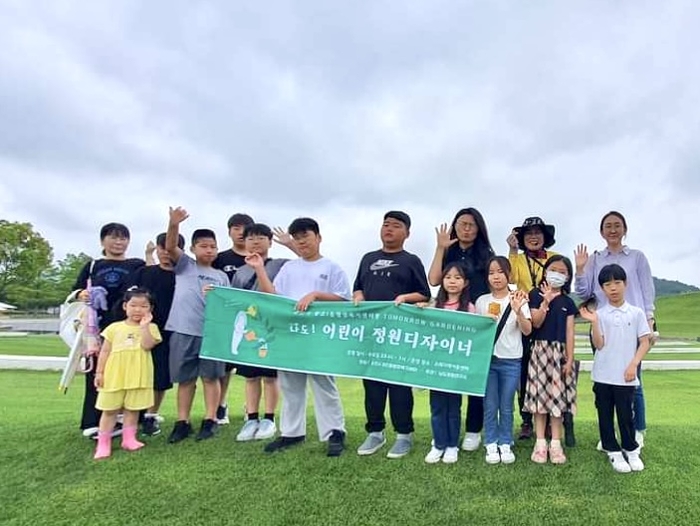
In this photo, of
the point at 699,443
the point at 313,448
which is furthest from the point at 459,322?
the point at 699,443

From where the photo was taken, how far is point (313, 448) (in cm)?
514

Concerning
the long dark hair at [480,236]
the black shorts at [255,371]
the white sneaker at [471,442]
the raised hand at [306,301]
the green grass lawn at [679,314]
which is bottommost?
the white sneaker at [471,442]

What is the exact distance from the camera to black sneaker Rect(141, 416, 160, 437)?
5.83 metres

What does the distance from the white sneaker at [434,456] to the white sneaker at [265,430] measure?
68.7 inches

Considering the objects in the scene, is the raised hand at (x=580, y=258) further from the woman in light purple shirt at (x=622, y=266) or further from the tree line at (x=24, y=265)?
the tree line at (x=24, y=265)


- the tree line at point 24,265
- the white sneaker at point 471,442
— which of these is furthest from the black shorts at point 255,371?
the tree line at point 24,265

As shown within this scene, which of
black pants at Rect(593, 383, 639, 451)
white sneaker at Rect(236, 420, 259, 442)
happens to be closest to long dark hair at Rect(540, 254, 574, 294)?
black pants at Rect(593, 383, 639, 451)

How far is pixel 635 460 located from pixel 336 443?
2.65 meters

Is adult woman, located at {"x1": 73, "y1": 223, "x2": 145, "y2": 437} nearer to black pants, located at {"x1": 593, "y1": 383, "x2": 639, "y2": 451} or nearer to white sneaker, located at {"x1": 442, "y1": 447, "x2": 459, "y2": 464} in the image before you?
white sneaker, located at {"x1": 442, "y1": 447, "x2": 459, "y2": 464}

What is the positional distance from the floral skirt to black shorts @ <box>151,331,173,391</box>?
370 centimetres

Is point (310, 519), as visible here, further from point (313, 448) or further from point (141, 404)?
point (141, 404)

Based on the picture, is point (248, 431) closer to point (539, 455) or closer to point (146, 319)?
point (146, 319)

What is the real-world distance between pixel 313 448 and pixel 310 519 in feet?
4.05

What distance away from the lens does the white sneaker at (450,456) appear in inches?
185
